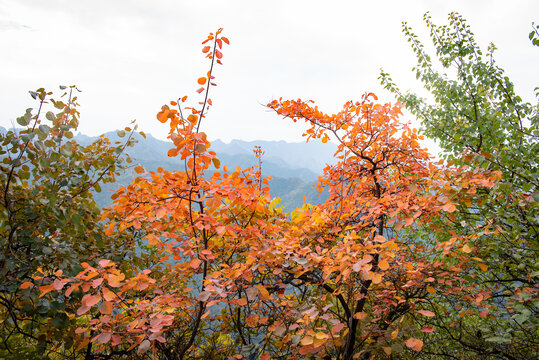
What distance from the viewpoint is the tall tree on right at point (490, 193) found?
2656 millimetres

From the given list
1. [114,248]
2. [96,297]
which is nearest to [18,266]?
[114,248]

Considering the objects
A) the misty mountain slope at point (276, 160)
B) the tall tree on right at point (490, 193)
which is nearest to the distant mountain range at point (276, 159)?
the misty mountain slope at point (276, 160)

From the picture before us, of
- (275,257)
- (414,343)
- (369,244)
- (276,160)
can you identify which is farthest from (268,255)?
(276,160)

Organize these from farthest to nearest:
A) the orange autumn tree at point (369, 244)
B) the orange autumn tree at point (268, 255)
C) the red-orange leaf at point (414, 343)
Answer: the orange autumn tree at point (369, 244) → the orange autumn tree at point (268, 255) → the red-orange leaf at point (414, 343)

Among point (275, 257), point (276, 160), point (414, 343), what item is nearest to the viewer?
point (414, 343)

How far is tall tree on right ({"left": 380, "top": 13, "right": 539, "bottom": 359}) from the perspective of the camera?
266cm

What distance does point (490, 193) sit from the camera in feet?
8.09

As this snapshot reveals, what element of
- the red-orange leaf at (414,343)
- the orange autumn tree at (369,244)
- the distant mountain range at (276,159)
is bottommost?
the red-orange leaf at (414,343)

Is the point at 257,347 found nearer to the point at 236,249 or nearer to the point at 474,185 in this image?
the point at 236,249

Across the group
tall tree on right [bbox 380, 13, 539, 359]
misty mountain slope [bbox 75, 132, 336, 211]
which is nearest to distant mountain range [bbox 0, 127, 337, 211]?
misty mountain slope [bbox 75, 132, 336, 211]

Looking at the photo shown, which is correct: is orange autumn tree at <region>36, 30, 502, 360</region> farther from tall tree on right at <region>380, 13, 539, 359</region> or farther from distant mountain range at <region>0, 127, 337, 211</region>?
distant mountain range at <region>0, 127, 337, 211</region>

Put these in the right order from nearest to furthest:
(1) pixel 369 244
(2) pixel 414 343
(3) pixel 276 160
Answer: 1. (2) pixel 414 343
2. (1) pixel 369 244
3. (3) pixel 276 160

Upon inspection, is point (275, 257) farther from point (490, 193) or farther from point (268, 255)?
point (490, 193)

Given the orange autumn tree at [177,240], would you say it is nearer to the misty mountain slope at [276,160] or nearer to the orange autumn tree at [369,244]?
the orange autumn tree at [369,244]
